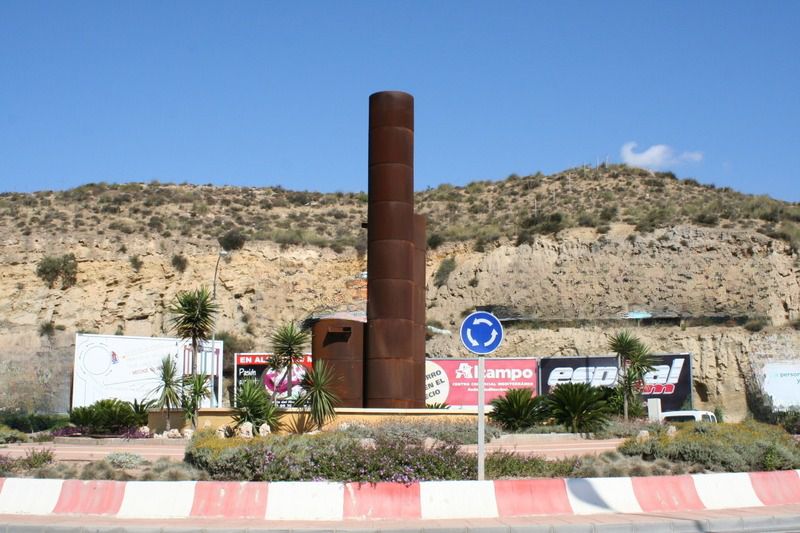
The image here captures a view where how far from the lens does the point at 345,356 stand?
30578 millimetres

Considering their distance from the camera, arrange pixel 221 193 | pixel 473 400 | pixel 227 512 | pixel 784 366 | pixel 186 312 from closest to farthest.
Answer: pixel 227 512
pixel 186 312
pixel 784 366
pixel 473 400
pixel 221 193

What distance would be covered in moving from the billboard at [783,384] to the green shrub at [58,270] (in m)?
45.0

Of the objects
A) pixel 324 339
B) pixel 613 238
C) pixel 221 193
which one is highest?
pixel 221 193

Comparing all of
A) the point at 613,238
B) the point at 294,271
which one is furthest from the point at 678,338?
the point at 294,271

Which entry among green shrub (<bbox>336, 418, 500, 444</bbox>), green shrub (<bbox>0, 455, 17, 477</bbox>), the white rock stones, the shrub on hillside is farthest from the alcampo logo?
green shrub (<bbox>0, 455, 17, 477</bbox>)

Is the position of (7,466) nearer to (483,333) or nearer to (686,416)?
(483,333)

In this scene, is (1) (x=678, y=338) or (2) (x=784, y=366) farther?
(1) (x=678, y=338)

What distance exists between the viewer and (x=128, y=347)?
4844 centimetres

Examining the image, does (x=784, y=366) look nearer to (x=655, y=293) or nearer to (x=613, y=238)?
(x=655, y=293)

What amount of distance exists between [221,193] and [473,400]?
139 ft

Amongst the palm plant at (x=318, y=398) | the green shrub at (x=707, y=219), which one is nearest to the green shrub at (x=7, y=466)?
the palm plant at (x=318, y=398)

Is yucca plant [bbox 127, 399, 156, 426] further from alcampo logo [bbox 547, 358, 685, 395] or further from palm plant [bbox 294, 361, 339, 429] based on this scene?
alcampo logo [bbox 547, 358, 685, 395]

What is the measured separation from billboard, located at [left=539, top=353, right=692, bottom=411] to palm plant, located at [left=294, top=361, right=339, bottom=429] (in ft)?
70.4

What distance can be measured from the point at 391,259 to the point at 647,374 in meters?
22.5
